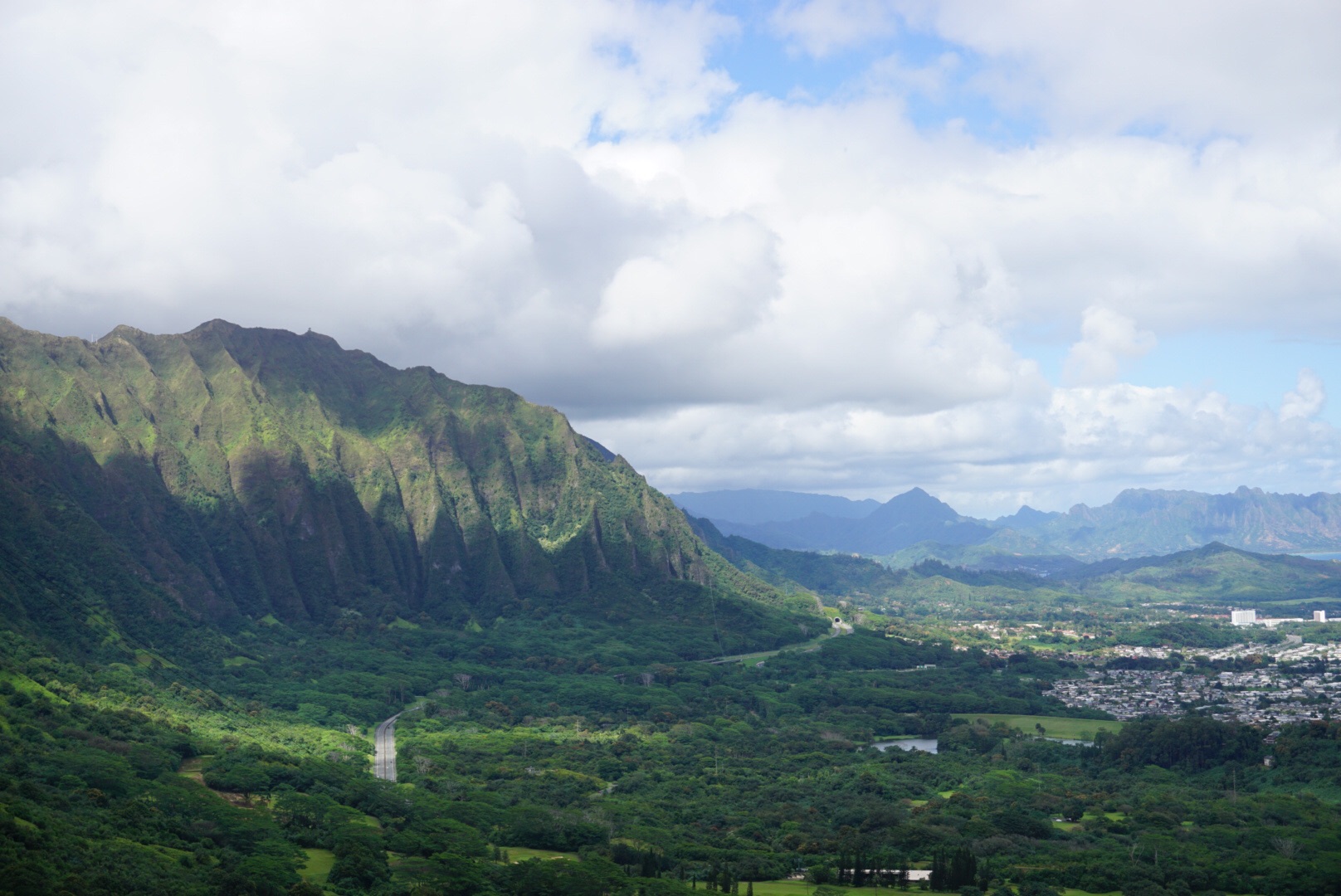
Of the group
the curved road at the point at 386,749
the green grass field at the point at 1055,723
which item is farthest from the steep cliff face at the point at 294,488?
the green grass field at the point at 1055,723

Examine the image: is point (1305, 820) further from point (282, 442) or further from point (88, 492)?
point (282, 442)

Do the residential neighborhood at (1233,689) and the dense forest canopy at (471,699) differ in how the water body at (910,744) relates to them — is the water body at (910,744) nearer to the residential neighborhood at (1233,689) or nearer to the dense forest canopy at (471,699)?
the dense forest canopy at (471,699)

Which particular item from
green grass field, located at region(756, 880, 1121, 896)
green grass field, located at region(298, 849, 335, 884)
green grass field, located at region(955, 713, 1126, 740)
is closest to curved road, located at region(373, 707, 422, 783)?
green grass field, located at region(298, 849, 335, 884)

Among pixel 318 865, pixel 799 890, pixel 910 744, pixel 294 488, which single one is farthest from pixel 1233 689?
pixel 294 488

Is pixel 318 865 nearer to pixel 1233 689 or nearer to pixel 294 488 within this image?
pixel 1233 689

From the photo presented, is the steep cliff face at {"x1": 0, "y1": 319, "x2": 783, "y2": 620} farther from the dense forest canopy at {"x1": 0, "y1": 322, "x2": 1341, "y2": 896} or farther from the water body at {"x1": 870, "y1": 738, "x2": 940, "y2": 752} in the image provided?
the water body at {"x1": 870, "y1": 738, "x2": 940, "y2": 752}

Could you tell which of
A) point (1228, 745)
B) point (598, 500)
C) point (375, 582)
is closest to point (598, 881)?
point (1228, 745)
